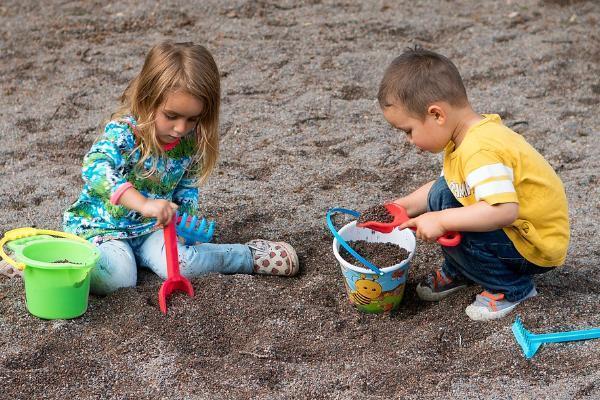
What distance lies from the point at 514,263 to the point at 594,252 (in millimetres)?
543

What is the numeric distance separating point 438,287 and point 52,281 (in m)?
1.19

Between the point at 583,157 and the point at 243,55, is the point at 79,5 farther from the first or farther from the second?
the point at 583,157

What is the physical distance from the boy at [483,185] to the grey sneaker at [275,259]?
518 mm

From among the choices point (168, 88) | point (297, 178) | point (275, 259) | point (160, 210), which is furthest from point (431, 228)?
point (297, 178)

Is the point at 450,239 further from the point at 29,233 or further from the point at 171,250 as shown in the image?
the point at 29,233

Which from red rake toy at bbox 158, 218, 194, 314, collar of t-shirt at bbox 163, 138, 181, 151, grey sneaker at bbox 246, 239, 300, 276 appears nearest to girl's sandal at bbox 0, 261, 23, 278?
red rake toy at bbox 158, 218, 194, 314

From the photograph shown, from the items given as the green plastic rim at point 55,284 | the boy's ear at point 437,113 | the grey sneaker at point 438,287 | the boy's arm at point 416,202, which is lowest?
the grey sneaker at point 438,287

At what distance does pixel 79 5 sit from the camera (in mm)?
5656

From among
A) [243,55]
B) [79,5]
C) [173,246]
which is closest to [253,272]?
[173,246]

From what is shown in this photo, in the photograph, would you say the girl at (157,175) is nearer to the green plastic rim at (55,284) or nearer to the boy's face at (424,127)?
the green plastic rim at (55,284)

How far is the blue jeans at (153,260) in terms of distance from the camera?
Answer: 2.78 meters

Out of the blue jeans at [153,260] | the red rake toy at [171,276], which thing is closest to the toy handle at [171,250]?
the red rake toy at [171,276]

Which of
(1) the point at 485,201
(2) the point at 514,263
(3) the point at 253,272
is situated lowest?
(3) the point at 253,272

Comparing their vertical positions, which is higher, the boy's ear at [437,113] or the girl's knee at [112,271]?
the boy's ear at [437,113]
